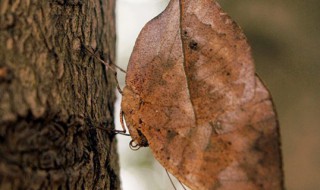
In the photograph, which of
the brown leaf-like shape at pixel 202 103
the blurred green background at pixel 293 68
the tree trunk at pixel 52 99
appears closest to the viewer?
the tree trunk at pixel 52 99

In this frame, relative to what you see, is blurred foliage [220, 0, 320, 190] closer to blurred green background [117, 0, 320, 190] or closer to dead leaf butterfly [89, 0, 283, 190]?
blurred green background [117, 0, 320, 190]

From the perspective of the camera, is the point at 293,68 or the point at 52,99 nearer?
the point at 52,99

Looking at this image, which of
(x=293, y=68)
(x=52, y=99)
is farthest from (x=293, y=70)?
(x=52, y=99)

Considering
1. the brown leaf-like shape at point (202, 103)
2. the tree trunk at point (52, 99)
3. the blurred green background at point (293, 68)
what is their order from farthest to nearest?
the blurred green background at point (293, 68) < the brown leaf-like shape at point (202, 103) < the tree trunk at point (52, 99)

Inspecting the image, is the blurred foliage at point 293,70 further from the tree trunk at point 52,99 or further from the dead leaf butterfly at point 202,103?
the tree trunk at point 52,99

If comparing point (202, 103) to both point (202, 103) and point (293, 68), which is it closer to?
point (202, 103)

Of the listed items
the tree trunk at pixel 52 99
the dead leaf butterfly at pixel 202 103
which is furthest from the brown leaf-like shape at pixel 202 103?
the tree trunk at pixel 52 99
